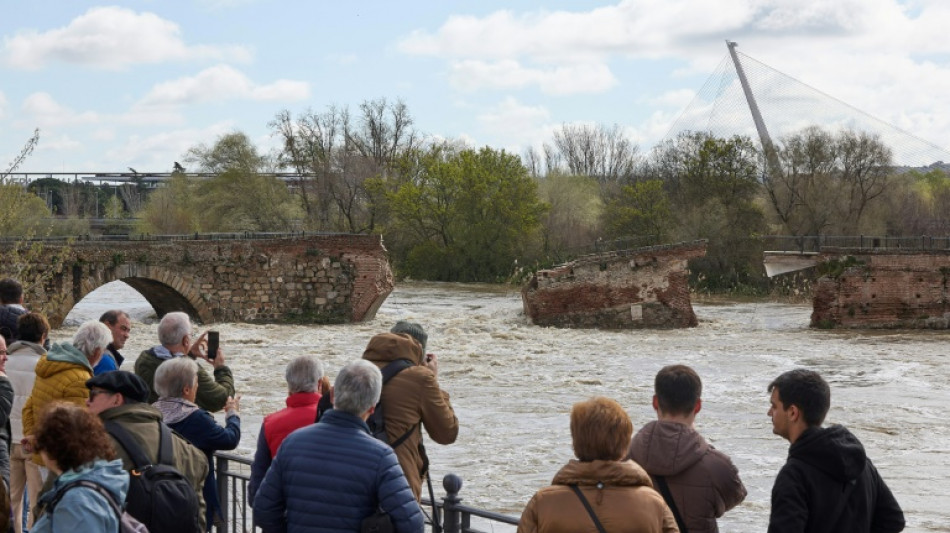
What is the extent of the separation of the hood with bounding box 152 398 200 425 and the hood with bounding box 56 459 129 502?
1.36 m

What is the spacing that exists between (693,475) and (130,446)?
2.30 meters

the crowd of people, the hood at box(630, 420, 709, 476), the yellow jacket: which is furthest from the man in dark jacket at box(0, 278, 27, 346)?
the hood at box(630, 420, 709, 476)

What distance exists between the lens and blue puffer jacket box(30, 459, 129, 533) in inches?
158

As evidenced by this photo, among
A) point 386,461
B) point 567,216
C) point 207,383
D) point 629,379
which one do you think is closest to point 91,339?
point 207,383

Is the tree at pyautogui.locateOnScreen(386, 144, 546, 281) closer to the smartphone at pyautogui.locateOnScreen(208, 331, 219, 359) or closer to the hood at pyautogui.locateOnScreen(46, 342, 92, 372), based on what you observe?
→ the smartphone at pyautogui.locateOnScreen(208, 331, 219, 359)

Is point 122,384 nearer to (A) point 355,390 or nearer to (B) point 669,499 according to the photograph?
(A) point 355,390

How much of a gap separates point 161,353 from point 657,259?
2582 centimetres

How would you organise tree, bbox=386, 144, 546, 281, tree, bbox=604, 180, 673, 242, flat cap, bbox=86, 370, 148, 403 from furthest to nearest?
tree, bbox=386, 144, 546, 281, tree, bbox=604, 180, 673, 242, flat cap, bbox=86, 370, 148, 403

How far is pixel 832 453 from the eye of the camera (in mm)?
4277

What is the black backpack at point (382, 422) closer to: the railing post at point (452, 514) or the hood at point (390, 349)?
the hood at point (390, 349)

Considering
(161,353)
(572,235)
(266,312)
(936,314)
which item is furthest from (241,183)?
(161,353)

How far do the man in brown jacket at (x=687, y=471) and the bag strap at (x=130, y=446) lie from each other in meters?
2.00

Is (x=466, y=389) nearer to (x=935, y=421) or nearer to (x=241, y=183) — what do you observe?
(x=935, y=421)

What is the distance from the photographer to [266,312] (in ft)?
107
